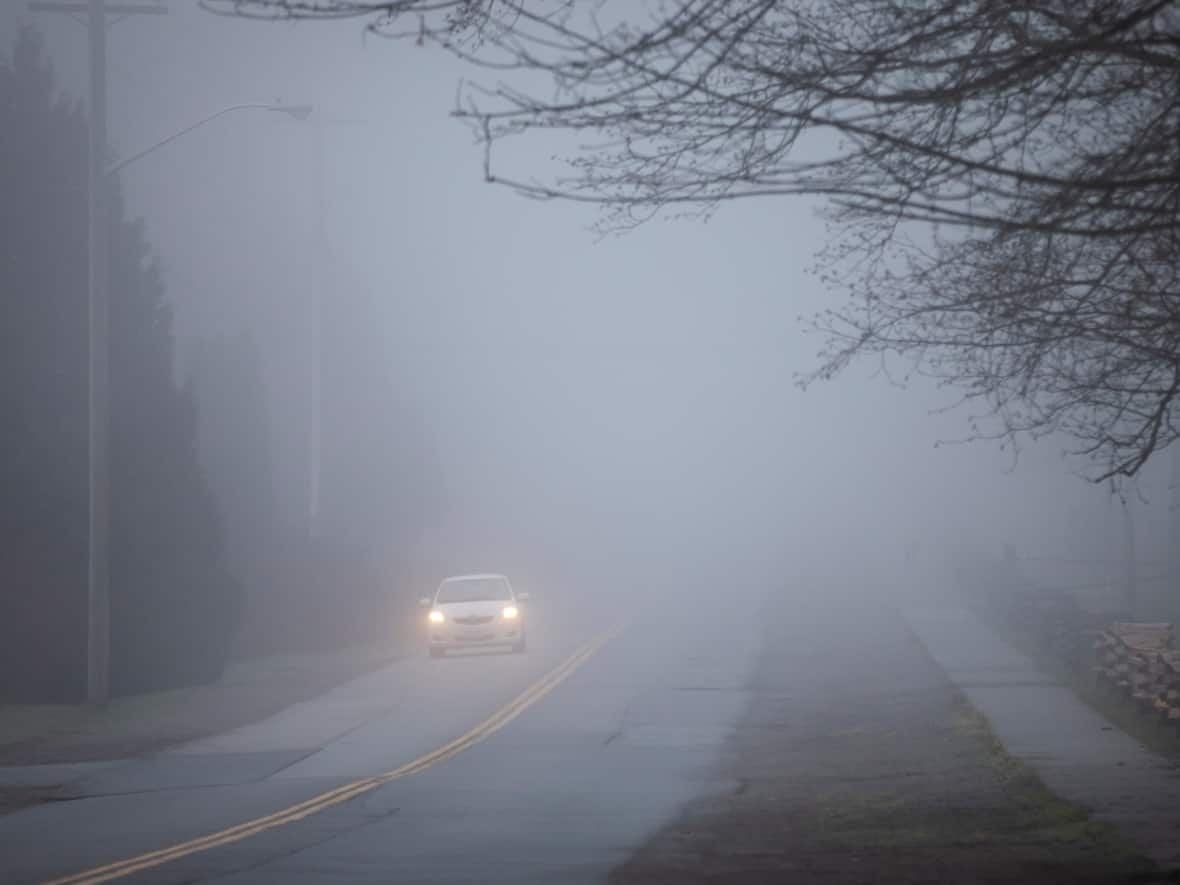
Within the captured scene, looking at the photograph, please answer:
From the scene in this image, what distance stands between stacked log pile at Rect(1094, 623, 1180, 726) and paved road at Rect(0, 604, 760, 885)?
5.04 m

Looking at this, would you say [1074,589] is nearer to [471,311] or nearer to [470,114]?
[470,114]

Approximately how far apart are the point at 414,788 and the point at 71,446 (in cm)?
1127

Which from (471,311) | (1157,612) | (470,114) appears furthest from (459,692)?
(471,311)

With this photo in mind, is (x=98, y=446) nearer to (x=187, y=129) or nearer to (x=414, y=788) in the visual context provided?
(x=187, y=129)

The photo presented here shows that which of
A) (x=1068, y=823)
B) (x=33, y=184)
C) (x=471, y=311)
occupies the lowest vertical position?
(x=1068, y=823)

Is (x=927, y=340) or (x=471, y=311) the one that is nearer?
(x=927, y=340)

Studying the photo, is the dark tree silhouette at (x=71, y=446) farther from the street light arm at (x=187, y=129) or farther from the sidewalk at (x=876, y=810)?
the sidewalk at (x=876, y=810)

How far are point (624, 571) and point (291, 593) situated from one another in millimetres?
46819

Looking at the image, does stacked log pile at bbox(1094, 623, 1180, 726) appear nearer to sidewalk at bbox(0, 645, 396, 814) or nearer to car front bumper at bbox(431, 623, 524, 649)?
sidewalk at bbox(0, 645, 396, 814)

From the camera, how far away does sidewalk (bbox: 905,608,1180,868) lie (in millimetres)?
11945

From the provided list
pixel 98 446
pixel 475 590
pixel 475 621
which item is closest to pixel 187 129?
pixel 98 446

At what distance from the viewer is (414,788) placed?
1559 cm

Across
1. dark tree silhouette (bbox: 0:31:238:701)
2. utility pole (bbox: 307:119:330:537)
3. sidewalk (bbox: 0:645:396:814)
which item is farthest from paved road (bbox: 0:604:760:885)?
utility pole (bbox: 307:119:330:537)

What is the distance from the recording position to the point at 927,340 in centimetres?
1148
